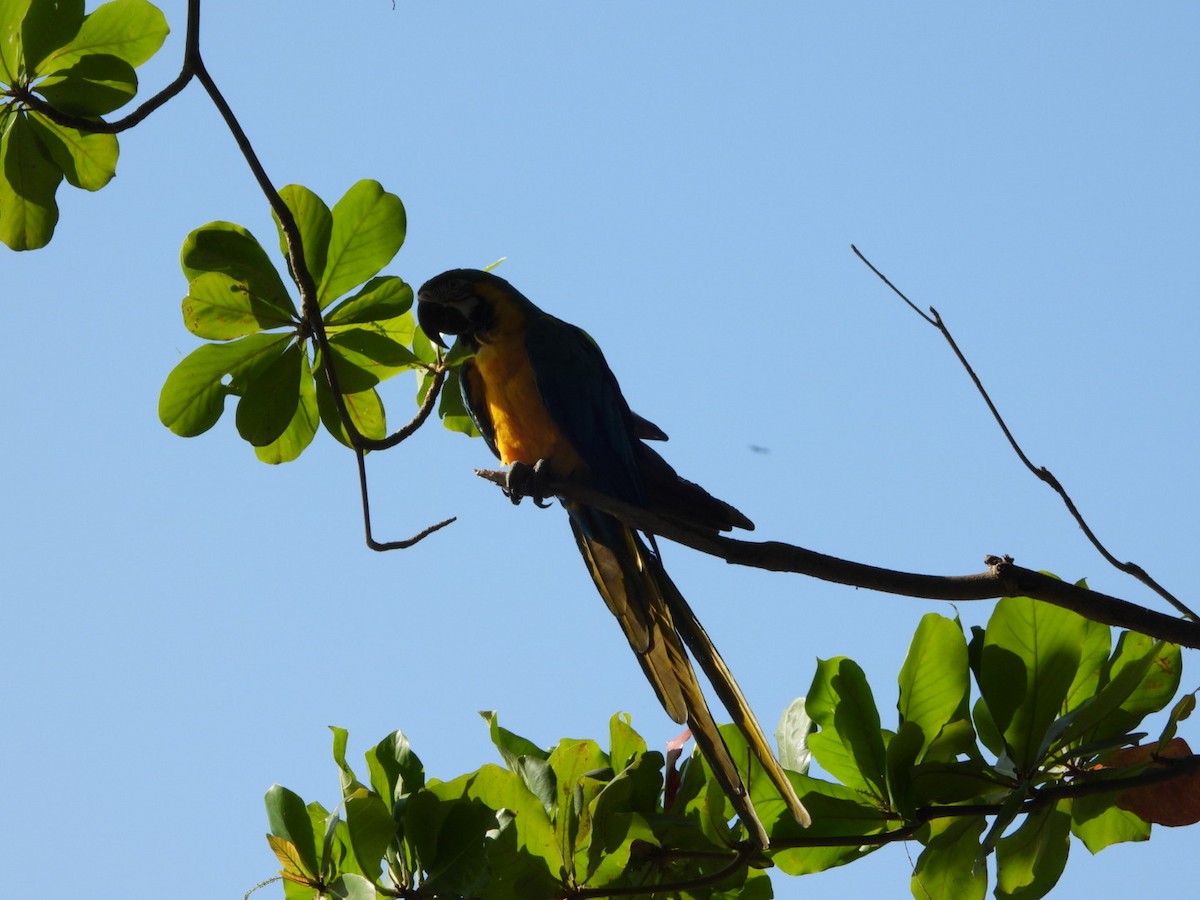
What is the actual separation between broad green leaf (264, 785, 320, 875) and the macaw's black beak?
1276mm

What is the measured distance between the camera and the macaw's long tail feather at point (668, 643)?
199 centimetres

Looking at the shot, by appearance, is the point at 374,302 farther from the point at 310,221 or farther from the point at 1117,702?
the point at 1117,702

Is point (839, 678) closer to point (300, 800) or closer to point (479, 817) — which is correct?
point (479, 817)

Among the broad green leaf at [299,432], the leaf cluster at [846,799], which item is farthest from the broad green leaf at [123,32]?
the leaf cluster at [846,799]

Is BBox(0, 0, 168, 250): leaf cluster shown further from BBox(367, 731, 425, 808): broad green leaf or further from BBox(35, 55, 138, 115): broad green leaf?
BBox(367, 731, 425, 808): broad green leaf

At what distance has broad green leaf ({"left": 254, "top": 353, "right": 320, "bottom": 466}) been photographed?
100 inches

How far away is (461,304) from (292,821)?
1.46 metres

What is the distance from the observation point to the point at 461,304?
2938 mm

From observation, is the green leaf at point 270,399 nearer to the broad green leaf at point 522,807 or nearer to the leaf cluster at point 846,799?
the leaf cluster at point 846,799

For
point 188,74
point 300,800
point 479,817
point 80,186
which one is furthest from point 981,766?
point 80,186

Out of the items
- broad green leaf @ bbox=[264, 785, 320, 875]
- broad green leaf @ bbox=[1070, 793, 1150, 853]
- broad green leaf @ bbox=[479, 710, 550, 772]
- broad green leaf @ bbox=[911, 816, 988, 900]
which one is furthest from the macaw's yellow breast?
broad green leaf @ bbox=[1070, 793, 1150, 853]

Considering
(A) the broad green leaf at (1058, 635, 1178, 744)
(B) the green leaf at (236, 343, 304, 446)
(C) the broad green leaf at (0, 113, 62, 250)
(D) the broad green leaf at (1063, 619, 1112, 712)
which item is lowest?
(A) the broad green leaf at (1058, 635, 1178, 744)

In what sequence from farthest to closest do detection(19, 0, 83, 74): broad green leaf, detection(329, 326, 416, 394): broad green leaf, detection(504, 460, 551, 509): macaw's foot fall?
detection(504, 460, 551, 509): macaw's foot, detection(329, 326, 416, 394): broad green leaf, detection(19, 0, 83, 74): broad green leaf

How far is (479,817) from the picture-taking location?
6.10 feet
